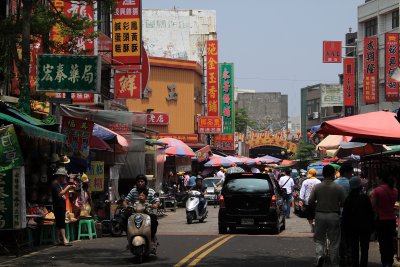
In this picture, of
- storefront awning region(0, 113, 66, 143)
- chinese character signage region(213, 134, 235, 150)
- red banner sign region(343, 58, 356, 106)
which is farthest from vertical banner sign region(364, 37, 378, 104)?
storefront awning region(0, 113, 66, 143)

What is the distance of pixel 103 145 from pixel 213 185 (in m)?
21.5

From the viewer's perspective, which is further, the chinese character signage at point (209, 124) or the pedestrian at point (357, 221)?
the chinese character signage at point (209, 124)

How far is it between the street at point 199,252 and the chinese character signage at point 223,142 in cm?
4759

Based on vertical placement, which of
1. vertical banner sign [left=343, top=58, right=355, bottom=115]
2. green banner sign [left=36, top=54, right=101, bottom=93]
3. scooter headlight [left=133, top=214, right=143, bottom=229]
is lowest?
scooter headlight [left=133, top=214, right=143, bottom=229]

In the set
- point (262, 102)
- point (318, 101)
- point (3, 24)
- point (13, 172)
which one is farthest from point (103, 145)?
point (262, 102)

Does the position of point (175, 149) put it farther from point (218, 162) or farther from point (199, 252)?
point (199, 252)

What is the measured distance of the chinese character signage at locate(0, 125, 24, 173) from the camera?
15742 mm

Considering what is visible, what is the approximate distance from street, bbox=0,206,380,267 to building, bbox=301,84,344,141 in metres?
61.1

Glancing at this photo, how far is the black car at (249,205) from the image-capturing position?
2328cm

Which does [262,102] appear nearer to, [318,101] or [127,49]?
[318,101]

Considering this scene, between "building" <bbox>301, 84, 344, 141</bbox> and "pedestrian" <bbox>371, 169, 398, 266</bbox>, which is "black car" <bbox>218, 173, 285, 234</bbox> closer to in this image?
"pedestrian" <bbox>371, 169, 398, 266</bbox>

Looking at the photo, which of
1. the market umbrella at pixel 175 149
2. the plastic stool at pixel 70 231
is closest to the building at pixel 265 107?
the market umbrella at pixel 175 149

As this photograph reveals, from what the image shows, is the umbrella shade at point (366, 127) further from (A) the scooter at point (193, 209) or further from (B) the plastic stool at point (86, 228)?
(A) the scooter at point (193, 209)

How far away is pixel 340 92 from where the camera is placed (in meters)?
84.8
